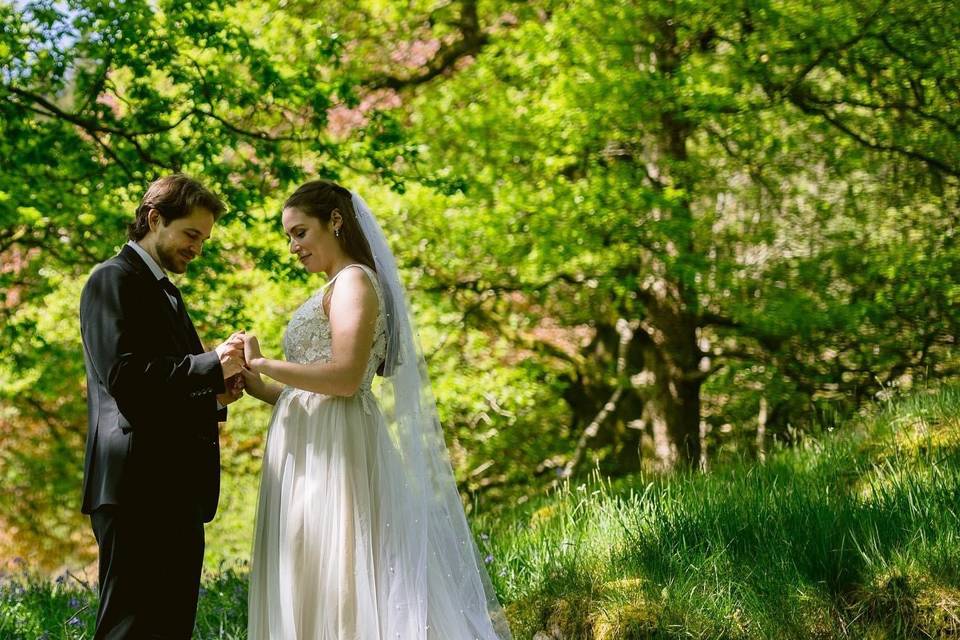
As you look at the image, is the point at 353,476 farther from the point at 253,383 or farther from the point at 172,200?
the point at 172,200

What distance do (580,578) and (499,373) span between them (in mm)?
6634

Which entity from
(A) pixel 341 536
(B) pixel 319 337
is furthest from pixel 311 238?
(A) pixel 341 536

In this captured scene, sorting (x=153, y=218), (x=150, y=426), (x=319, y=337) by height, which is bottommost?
(x=150, y=426)

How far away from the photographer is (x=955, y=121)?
9.16m

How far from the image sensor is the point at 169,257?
3572 mm

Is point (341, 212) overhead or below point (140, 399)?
overhead

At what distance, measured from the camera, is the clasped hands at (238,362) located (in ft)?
11.7

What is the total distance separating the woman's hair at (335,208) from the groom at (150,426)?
0.43 m

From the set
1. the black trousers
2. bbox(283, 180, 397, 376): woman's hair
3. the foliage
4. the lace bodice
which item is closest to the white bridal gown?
the lace bodice

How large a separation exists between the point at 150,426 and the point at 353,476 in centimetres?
82

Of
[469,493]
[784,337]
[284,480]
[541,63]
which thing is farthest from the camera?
[469,493]

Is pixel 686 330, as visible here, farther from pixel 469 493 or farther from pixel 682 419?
Result: pixel 469 493

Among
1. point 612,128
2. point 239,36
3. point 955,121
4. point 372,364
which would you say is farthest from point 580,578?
point 955,121

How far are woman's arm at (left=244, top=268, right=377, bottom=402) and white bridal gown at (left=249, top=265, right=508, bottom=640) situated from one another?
0.36 ft
